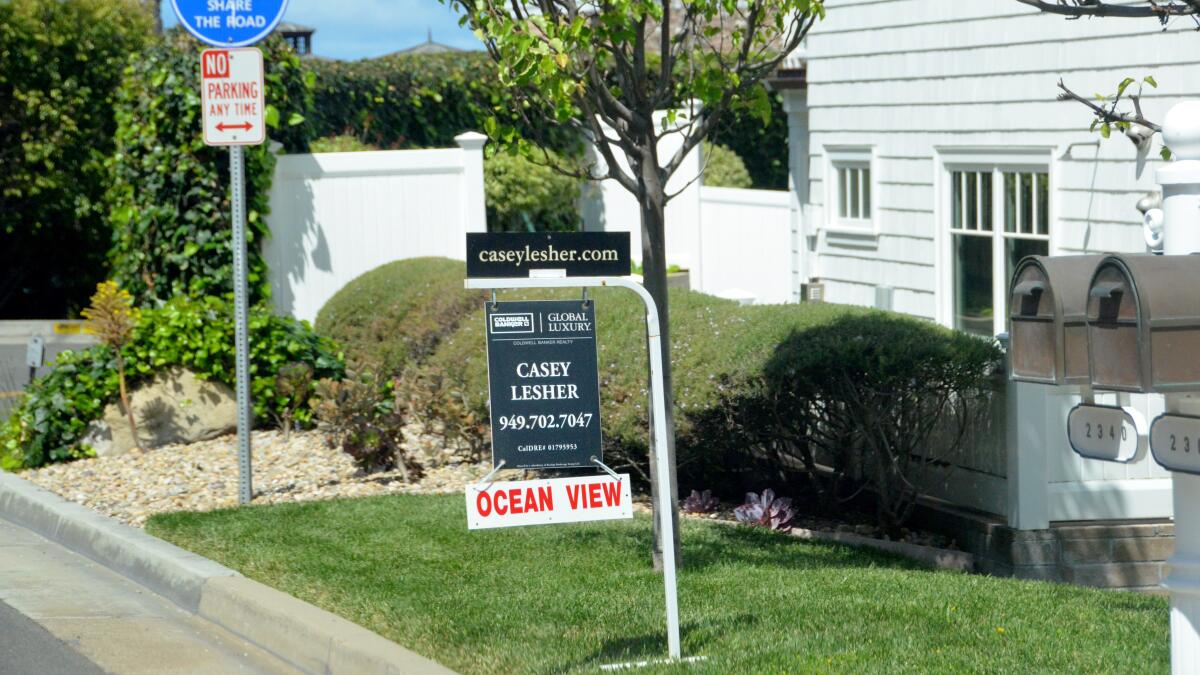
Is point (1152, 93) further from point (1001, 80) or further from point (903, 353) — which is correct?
point (903, 353)

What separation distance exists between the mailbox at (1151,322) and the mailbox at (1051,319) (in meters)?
0.13

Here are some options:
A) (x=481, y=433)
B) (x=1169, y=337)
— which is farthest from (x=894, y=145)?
(x=1169, y=337)

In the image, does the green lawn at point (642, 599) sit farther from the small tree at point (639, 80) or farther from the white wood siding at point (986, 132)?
the white wood siding at point (986, 132)

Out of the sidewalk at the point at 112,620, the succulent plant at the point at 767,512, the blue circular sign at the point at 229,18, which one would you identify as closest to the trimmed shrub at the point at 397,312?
the blue circular sign at the point at 229,18

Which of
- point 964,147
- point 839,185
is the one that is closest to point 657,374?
point 964,147

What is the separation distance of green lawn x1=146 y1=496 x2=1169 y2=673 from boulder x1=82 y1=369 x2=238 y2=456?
2150 mm

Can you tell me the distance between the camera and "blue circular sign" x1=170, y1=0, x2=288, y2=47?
8.45 m

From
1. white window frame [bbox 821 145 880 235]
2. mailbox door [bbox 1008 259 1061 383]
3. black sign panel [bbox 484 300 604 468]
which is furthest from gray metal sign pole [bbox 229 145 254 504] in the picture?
white window frame [bbox 821 145 880 235]

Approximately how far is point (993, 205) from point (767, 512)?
13.8ft

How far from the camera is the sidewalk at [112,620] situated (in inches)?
247

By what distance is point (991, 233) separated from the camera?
11.2 metres

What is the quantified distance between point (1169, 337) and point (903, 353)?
4.42 m

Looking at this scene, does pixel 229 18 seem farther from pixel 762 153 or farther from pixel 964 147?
pixel 762 153

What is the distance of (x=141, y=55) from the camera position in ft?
44.7
